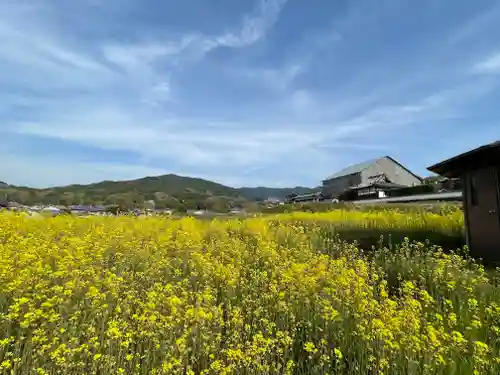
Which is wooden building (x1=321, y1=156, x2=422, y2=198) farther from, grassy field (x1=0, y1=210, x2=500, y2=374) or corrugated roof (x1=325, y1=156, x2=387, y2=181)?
grassy field (x1=0, y1=210, x2=500, y2=374)

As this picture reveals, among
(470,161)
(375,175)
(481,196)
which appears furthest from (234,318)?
(375,175)

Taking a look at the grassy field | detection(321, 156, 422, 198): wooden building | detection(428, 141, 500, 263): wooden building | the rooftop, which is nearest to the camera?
the grassy field

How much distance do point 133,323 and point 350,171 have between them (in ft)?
161

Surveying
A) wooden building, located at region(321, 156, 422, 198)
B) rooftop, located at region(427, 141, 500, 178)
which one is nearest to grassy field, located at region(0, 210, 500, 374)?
rooftop, located at region(427, 141, 500, 178)

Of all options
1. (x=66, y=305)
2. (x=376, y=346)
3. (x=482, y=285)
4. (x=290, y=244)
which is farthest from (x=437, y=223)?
(x=66, y=305)

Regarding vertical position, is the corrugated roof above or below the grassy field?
above

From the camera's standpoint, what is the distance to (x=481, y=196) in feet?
23.8

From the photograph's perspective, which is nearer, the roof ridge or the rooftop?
the rooftop

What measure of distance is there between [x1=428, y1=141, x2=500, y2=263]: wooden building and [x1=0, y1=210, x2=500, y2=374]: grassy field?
270 centimetres

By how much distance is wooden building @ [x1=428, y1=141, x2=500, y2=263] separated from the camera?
679 centimetres

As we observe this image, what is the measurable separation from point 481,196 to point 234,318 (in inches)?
271

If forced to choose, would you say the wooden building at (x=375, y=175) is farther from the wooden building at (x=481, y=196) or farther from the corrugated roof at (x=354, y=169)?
the wooden building at (x=481, y=196)

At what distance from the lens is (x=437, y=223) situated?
33.7 feet

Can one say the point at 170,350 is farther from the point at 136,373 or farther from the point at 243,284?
the point at 243,284
